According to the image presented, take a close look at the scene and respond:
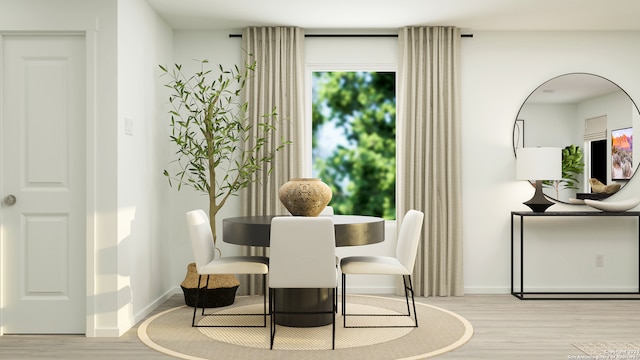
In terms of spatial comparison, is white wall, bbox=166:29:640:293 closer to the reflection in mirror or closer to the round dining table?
the reflection in mirror

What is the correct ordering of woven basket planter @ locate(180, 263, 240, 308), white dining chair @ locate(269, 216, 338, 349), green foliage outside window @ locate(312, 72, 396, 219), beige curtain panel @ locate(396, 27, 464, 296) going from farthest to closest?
green foliage outside window @ locate(312, 72, 396, 219), beige curtain panel @ locate(396, 27, 464, 296), woven basket planter @ locate(180, 263, 240, 308), white dining chair @ locate(269, 216, 338, 349)

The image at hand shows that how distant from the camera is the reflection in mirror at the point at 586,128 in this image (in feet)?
17.8

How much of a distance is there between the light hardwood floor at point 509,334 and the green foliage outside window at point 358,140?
15.2 feet

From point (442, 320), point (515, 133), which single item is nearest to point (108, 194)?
point (442, 320)

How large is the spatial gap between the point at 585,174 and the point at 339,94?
197 inches

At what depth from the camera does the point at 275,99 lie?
17.6 feet

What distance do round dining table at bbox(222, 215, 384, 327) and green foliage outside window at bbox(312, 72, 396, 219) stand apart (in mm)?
5317

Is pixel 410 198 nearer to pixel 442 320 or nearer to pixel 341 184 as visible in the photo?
pixel 442 320

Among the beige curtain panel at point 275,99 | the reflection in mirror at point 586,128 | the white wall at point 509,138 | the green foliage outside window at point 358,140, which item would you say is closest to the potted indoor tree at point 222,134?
the beige curtain panel at point 275,99

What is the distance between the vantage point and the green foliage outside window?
9625 mm

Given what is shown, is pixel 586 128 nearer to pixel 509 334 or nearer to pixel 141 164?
pixel 509 334

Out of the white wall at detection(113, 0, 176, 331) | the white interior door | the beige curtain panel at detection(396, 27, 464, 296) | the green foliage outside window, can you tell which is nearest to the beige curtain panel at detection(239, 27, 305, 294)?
the white wall at detection(113, 0, 176, 331)

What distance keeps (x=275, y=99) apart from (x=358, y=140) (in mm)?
4411

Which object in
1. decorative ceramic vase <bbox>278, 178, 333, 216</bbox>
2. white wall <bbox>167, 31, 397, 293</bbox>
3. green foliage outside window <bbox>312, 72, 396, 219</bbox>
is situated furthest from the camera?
green foliage outside window <bbox>312, 72, 396, 219</bbox>
